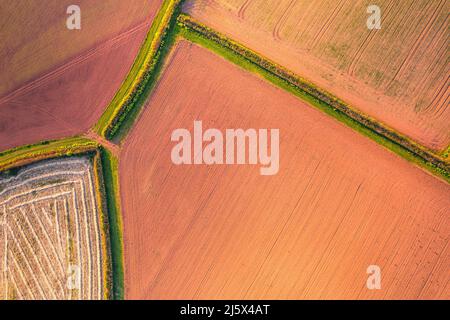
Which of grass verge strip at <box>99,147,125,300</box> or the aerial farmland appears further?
grass verge strip at <box>99,147,125,300</box>

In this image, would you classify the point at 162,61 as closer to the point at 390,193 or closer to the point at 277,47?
the point at 277,47

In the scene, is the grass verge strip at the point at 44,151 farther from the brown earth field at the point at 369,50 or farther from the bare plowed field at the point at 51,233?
the brown earth field at the point at 369,50

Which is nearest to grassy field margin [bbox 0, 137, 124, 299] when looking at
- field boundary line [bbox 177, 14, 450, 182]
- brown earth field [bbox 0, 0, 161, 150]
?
brown earth field [bbox 0, 0, 161, 150]

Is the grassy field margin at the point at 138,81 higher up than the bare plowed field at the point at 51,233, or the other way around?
the grassy field margin at the point at 138,81

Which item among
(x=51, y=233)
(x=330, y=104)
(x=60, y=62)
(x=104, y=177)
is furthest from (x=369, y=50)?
(x=51, y=233)

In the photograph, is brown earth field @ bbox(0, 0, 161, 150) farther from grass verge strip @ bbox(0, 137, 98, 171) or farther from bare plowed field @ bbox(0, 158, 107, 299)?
bare plowed field @ bbox(0, 158, 107, 299)

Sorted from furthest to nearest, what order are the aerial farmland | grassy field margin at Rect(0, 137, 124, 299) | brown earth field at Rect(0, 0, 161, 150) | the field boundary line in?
brown earth field at Rect(0, 0, 161, 150)
grassy field margin at Rect(0, 137, 124, 299)
the aerial farmland
the field boundary line

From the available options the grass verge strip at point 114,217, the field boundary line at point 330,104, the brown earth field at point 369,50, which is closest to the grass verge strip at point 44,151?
the grass verge strip at point 114,217
